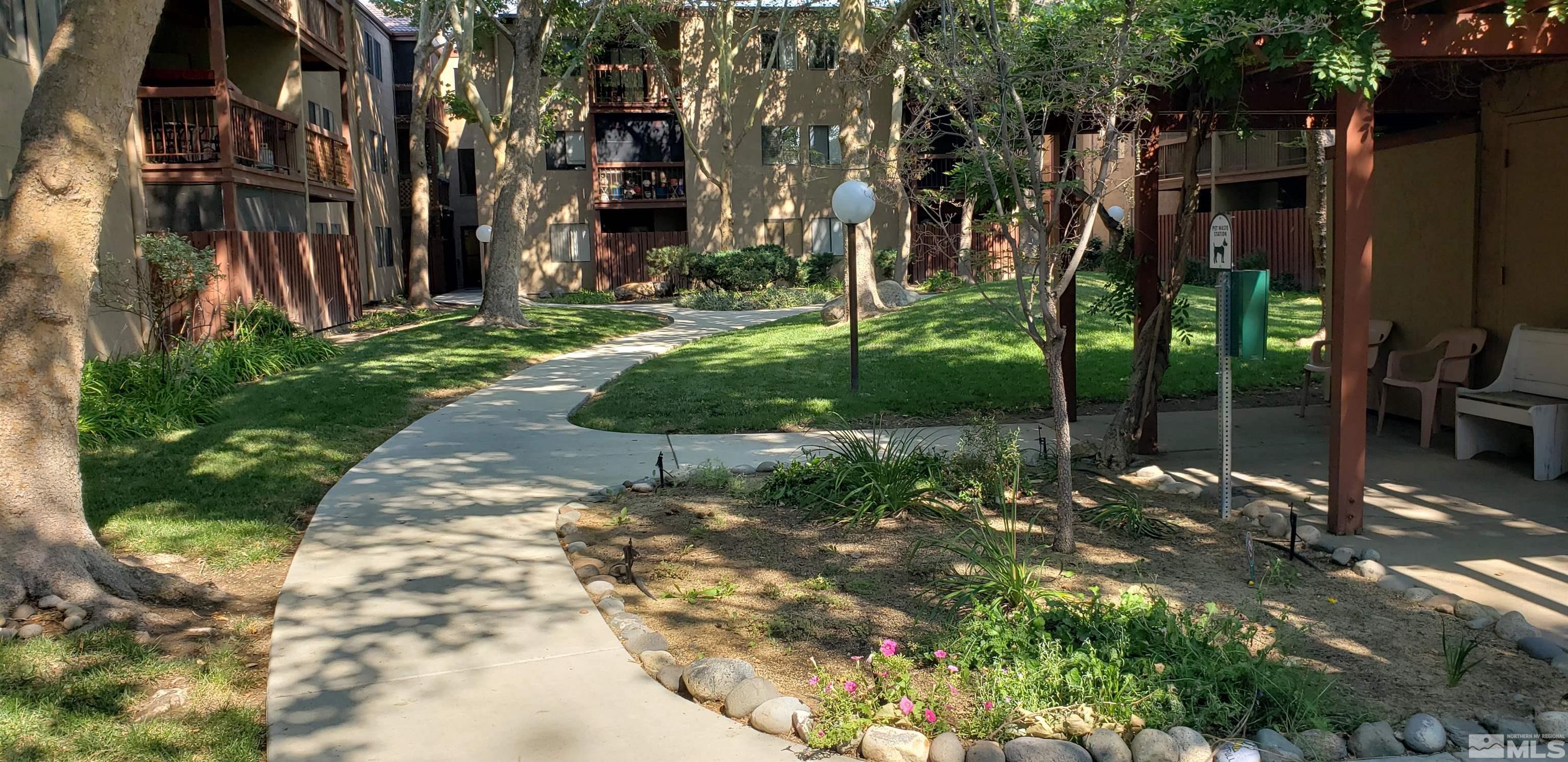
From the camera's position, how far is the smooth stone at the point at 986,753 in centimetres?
384

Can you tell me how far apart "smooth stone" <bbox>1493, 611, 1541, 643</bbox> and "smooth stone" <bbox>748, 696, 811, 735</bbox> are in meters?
3.22

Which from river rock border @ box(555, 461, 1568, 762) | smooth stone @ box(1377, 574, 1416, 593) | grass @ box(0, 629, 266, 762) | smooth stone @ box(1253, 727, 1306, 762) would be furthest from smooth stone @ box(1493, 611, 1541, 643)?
grass @ box(0, 629, 266, 762)

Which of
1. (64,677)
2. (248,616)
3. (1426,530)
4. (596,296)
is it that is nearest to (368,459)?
(248,616)

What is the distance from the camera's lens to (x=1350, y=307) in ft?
21.5

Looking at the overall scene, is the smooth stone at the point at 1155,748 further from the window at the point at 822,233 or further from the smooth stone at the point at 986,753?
the window at the point at 822,233

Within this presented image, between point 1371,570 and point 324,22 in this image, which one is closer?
point 1371,570

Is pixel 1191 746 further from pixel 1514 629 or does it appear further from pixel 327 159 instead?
pixel 327 159

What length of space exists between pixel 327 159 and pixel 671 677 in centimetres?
2165

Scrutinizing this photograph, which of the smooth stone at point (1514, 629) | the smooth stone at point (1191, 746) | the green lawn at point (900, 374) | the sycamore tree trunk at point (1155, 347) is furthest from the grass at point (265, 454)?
the smooth stone at point (1514, 629)

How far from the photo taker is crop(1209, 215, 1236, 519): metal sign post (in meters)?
6.79

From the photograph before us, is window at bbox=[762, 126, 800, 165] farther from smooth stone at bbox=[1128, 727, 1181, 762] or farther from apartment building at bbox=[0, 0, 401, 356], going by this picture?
smooth stone at bbox=[1128, 727, 1181, 762]

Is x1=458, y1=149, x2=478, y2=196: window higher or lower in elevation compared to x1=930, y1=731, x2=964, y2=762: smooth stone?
higher

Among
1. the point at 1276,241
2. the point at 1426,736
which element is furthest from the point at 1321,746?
the point at 1276,241

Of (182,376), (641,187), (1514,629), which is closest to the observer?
(1514,629)
